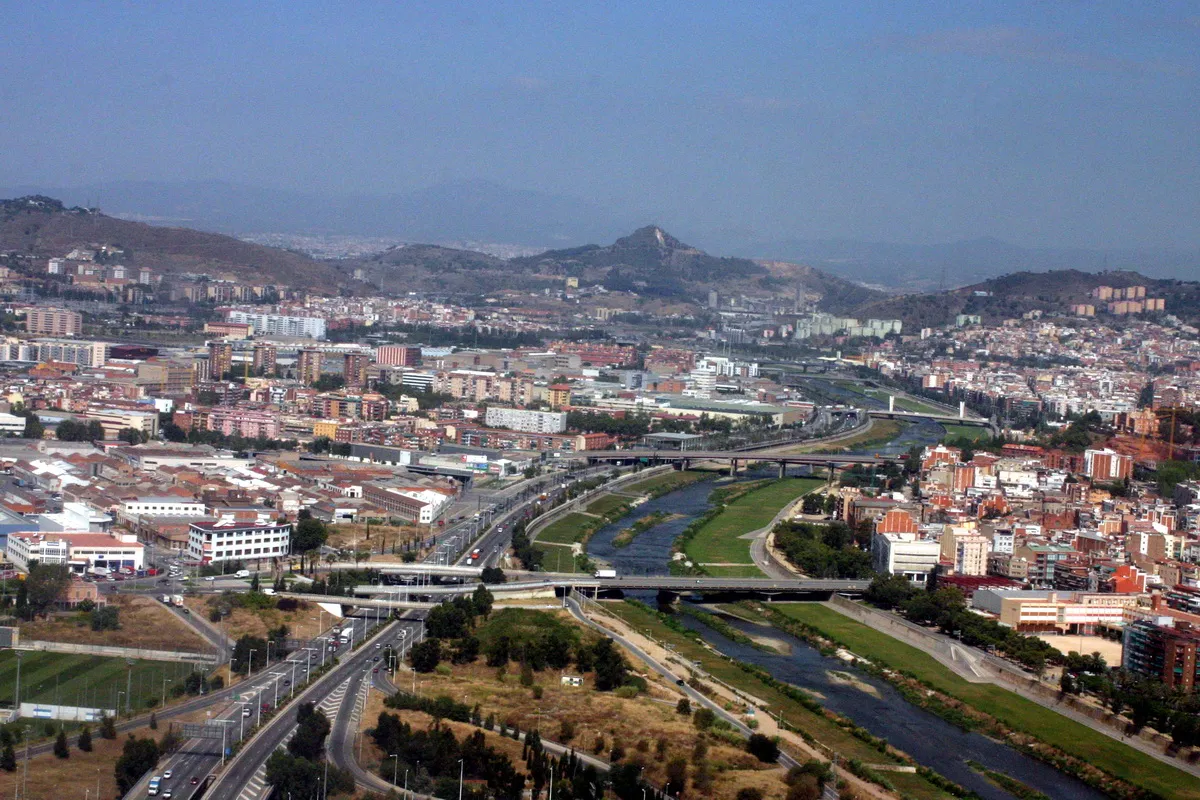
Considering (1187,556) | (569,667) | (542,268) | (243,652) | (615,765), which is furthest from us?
(542,268)

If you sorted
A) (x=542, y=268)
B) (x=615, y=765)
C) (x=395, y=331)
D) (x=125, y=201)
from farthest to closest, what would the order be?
(x=125, y=201)
(x=542, y=268)
(x=395, y=331)
(x=615, y=765)

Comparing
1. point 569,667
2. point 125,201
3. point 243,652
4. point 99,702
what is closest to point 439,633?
point 569,667

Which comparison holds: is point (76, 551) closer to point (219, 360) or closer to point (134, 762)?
point (134, 762)

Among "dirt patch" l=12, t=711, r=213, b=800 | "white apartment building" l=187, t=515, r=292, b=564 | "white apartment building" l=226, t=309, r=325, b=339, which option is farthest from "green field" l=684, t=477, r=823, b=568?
"white apartment building" l=226, t=309, r=325, b=339

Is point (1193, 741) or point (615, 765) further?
point (1193, 741)

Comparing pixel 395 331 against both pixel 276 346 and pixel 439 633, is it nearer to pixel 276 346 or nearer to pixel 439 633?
pixel 276 346

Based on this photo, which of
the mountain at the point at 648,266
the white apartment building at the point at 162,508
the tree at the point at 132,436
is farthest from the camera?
the mountain at the point at 648,266

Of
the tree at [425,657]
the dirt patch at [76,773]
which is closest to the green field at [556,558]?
the tree at [425,657]

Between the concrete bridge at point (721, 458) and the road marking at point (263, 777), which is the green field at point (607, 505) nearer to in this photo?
the concrete bridge at point (721, 458)
